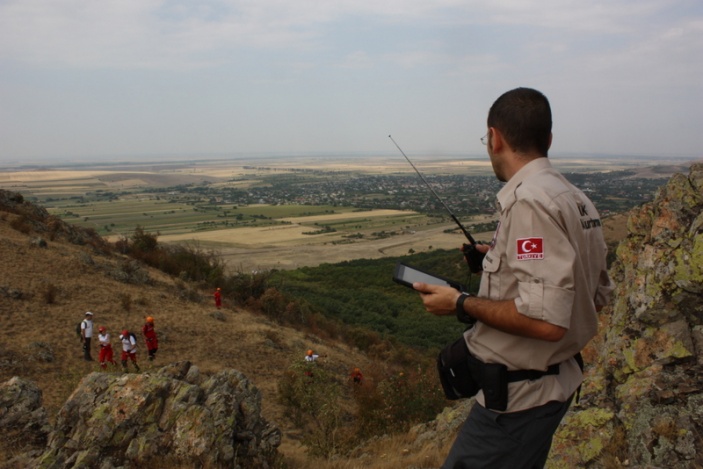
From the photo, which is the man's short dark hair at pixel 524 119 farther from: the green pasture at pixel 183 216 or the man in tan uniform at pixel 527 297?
the green pasture at pixel 183 216

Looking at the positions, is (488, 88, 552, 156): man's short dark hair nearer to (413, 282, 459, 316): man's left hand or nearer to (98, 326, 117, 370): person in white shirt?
(413, 282, 459, 316): man's left hand

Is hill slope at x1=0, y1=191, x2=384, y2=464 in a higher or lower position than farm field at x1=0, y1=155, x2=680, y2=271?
higher

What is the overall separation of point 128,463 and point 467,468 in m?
4.71

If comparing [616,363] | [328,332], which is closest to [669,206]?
[616,363]

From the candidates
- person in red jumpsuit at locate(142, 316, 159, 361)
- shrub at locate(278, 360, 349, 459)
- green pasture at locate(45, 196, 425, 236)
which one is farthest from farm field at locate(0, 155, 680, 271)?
person in red jumpsuit at locate(142, 316, 159, 361)

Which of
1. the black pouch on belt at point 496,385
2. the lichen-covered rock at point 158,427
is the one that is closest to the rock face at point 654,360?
the black pouch on belt at point 496,385

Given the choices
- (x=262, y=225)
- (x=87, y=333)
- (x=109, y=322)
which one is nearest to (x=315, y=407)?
(x=87, y=333)

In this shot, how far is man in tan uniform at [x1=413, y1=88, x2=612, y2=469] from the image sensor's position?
1.96 metres

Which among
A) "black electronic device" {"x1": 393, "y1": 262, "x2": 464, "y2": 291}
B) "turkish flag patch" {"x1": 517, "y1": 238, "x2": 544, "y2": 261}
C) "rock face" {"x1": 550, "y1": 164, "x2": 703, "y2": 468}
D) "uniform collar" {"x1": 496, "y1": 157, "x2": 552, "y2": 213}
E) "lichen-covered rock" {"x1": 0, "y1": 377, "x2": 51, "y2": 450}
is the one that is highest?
"uniform collar" {"x1": 496, "y1": 157, "x2": 552, "y2": 213}

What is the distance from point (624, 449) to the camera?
475cm

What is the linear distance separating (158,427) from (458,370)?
16.0ft

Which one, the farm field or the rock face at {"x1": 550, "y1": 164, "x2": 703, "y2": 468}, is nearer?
the rock face at {"x1": 550, "y1": 164, "x2": 703, "y2": 468}

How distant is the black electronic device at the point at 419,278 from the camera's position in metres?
2.56

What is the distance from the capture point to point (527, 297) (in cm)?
196
